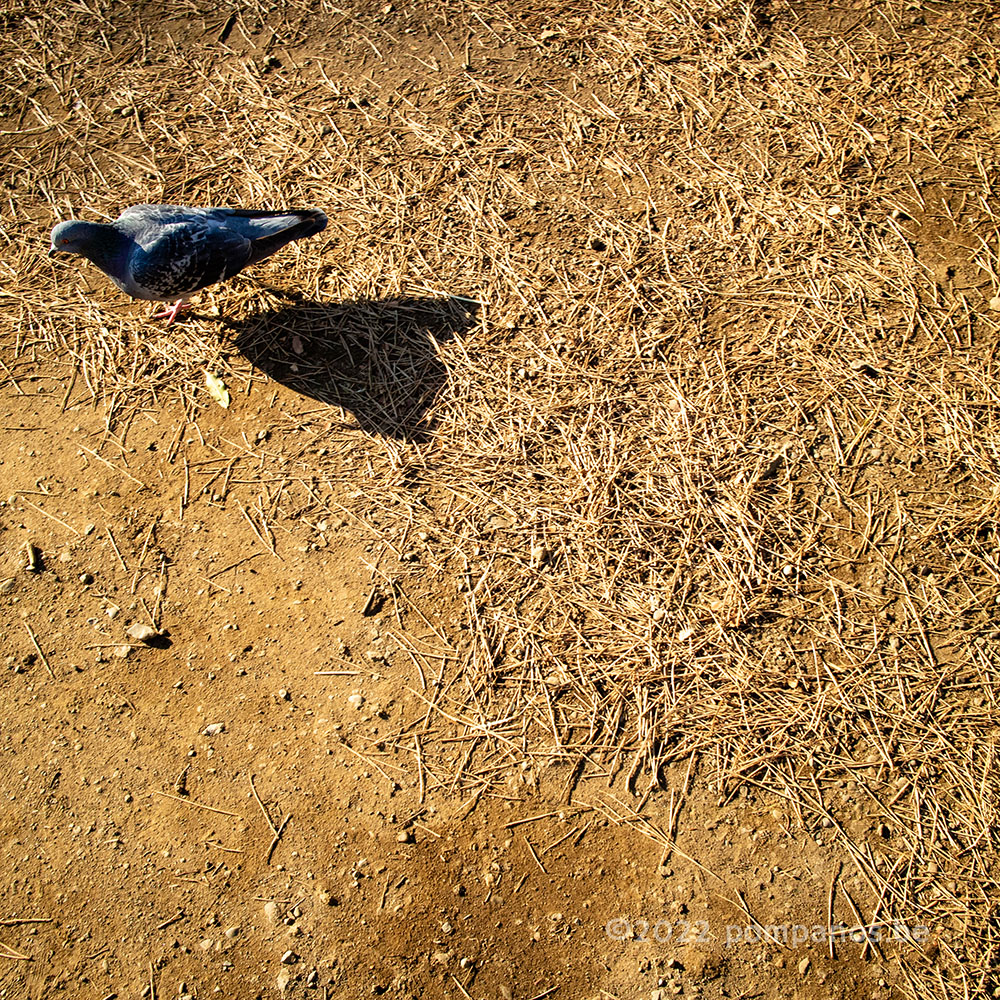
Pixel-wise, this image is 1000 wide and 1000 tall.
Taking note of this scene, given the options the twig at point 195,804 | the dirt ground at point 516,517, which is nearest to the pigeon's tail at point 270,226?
the dirt ground at point 516,517

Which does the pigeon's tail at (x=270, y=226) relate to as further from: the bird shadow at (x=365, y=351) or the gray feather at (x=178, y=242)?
the bird shadow at (x=365, y=351)

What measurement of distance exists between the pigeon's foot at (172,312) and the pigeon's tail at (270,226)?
44 centimetres

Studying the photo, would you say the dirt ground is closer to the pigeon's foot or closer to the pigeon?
the pigeon's foot

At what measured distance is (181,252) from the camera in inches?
119

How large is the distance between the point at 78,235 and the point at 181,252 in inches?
18.0

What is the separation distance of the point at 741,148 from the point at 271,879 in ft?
12.4

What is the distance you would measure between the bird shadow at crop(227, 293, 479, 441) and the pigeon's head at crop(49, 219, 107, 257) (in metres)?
0.62

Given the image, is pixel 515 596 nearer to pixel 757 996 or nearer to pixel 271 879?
pixel 271 879

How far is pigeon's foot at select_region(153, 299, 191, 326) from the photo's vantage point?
3354 mm

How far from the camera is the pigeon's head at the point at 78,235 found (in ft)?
10.00

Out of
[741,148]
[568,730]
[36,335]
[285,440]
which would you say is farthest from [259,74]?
[568,730]

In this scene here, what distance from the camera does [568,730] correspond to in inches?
97.4

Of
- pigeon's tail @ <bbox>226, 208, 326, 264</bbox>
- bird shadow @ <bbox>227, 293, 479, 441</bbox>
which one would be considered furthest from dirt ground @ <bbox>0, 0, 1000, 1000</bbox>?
pigeon's tail @ <bbox>226, 208, 326, 264</bbox>

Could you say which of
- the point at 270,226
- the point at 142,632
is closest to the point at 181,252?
the point at 270,226
